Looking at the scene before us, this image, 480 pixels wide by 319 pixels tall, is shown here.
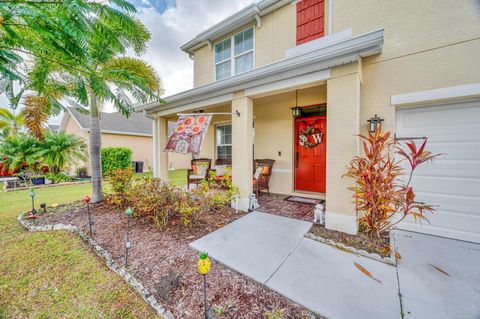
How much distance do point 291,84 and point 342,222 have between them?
299 centimetres

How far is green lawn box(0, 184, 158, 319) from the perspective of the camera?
2.04 metres

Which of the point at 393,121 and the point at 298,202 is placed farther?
the point at 298,202

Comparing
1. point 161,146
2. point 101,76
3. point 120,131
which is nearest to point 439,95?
point 101,76

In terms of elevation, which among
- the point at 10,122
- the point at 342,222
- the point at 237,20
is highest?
the point at 237,20

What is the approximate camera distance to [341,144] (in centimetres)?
340

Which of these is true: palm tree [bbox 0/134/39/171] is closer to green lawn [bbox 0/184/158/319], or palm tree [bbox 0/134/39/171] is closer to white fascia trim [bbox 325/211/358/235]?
green lawn [bbox 0/184/158/319]

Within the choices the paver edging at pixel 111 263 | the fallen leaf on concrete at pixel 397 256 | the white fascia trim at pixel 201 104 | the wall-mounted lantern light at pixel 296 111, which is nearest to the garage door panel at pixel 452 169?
the fallen leaf on concrete at pixel 397 256

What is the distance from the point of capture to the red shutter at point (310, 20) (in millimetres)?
5129

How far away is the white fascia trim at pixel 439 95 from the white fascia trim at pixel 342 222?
2.47m

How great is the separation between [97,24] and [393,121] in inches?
225

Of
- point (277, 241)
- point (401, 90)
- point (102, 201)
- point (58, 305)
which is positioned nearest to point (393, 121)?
point (401, 90)

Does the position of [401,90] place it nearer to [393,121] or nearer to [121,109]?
[393,121]

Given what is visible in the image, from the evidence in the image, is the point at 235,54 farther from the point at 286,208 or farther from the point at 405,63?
the point at 286,208

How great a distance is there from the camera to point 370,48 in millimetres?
3049
